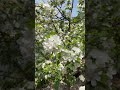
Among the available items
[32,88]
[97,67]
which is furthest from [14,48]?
[97,67]

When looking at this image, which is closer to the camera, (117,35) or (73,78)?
(117,35)

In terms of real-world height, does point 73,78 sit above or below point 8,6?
below

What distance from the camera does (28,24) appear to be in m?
1.75

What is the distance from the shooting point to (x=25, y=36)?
5.73ft

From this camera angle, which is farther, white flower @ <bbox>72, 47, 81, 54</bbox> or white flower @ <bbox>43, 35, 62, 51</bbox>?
white flower @ <bbox>72, 47, 81, 54</bbox>

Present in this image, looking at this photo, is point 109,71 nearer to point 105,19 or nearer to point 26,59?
point 105,19

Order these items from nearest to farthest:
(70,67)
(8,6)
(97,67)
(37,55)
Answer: (97,67) → (8,6) → (70,67) → (37,55)

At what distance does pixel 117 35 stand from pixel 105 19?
0.11 metres

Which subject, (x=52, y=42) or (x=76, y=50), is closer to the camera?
(x=52, y=42)

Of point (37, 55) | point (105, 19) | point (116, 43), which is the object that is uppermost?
point (105, 19)

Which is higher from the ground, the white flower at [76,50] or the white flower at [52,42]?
the white flower at [52,42]

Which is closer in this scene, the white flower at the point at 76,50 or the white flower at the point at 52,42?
the white flower at the point at 52,42

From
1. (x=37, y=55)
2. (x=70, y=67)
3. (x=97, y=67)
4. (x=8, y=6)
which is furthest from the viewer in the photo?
(x=37, y=55)

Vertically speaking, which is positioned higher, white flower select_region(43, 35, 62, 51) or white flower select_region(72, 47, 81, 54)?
white flower select_region(43, 35, 62, 51)
